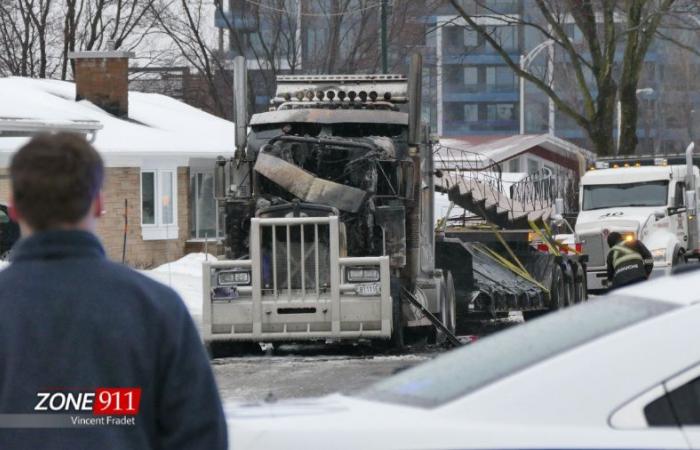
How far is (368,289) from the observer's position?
54.3ft

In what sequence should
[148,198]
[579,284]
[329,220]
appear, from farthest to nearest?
[148,198], [579,284], [329,220]

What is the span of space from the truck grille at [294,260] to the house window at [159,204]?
60.2 ft

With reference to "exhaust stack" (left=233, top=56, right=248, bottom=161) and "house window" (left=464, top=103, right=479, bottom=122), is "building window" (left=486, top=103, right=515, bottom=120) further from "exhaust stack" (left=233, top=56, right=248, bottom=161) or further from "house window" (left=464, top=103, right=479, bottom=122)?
"exhaust stack" (left=233, top=56, right=248, bottom=161)

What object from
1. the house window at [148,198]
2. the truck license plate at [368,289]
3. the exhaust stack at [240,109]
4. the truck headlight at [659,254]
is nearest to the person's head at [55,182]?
the truck license plate at [368,289]

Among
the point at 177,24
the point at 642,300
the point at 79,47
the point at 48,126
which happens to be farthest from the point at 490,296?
the point at 79,47

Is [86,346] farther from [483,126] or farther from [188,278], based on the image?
[483,126]

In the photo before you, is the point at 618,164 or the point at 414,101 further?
the point at 618,164

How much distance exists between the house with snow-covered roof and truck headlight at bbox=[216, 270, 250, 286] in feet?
46.9

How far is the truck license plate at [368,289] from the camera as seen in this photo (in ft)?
54.2

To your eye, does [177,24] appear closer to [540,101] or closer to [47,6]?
[47,6]

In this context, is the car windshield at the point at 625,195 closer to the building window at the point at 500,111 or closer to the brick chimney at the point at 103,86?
the brick chimney at the point at 103,86

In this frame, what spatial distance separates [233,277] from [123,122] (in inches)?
810

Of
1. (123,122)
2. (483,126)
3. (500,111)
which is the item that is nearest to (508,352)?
(123,122)

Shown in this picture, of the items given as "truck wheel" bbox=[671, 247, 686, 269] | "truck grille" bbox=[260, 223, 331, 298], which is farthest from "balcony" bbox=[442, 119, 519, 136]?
"truck grille" bbox=[260, 223, 331, 298]
